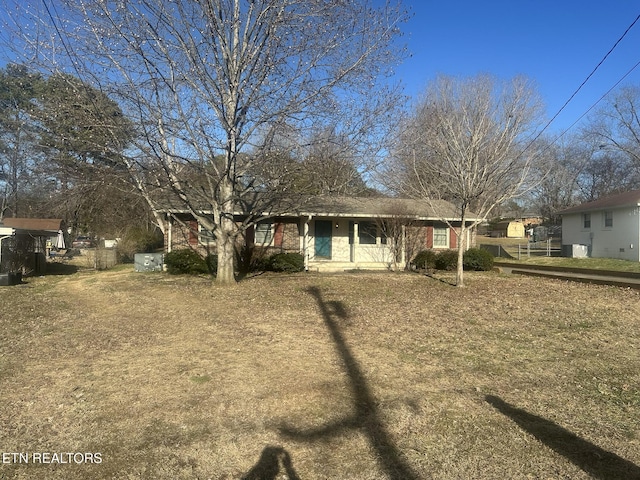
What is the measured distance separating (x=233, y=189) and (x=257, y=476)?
1057 centimetres

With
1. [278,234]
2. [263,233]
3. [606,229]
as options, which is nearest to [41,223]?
[263,233]

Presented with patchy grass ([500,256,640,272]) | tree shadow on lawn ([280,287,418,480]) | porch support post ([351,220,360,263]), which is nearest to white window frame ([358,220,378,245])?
porch support post ([351,220,360,263])

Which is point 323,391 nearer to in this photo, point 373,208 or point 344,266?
point 344,266

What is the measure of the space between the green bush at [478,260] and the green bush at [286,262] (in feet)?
22.8

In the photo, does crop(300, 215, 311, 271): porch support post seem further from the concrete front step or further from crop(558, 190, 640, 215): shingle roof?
crop(558, 190, 640, 215): shingle roof

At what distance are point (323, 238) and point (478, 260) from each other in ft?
21.9

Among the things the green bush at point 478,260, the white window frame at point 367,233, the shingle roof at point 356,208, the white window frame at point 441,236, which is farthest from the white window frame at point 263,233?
the green bush at point 478,260

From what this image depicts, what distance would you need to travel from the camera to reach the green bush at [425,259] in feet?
62.8

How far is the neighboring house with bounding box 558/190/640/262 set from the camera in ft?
75.0

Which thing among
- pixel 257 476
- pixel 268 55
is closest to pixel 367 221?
pixel 268 55

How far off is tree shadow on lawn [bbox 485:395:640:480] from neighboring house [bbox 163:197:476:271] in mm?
13477

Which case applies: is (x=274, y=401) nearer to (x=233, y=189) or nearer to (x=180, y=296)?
(x=180, y=296)

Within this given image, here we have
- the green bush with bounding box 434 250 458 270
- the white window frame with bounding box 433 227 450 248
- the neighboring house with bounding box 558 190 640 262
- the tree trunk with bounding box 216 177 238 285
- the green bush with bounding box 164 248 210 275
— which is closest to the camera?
the tree trunk with bounding box 216 177 238 285

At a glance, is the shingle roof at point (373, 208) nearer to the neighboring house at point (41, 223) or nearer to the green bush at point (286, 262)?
the green bush at point (286, 262)
